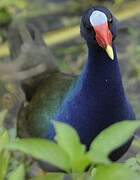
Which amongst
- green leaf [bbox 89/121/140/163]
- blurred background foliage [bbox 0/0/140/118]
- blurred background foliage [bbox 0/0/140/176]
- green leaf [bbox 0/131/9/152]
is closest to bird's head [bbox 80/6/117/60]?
green leaf [bbox 0/131/9/152]

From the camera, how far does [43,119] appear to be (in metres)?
2.38

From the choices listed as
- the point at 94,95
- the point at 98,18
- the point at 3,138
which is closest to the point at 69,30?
the point at 94,95

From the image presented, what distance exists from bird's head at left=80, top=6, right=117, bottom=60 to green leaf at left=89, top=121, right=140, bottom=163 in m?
0.67

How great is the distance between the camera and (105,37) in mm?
1831

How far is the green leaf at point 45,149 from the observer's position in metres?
1.14

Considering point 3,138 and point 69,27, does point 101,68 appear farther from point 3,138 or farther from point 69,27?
point 69,27

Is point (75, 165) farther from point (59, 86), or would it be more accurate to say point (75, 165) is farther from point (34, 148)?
point (59, 86)

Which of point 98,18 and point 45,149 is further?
point 98,18

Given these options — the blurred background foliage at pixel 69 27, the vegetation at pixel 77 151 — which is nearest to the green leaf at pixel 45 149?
the vegetation at pixel 77 151

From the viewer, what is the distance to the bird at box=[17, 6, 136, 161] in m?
1.92

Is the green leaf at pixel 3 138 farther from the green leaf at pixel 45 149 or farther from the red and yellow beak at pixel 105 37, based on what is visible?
the red and yellow beak at pixel 105 37

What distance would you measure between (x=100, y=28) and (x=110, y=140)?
2.39ft

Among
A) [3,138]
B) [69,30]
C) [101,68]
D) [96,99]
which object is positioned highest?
[3,138]

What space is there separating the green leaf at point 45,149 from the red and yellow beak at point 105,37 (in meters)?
0.72
